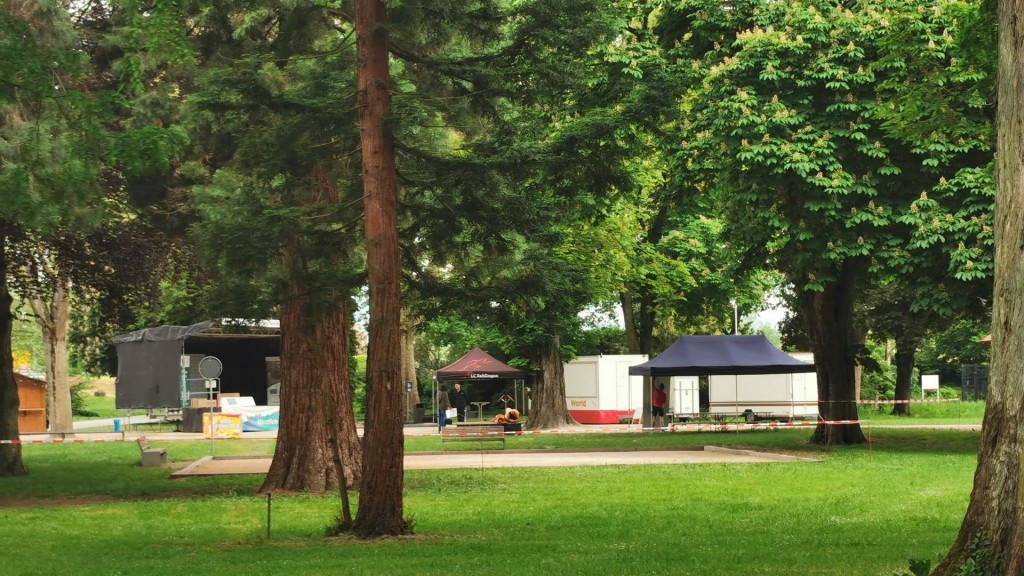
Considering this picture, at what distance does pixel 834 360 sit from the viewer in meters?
31.4

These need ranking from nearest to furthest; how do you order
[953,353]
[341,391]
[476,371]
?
[341,391] → [476,371] → [953,353]

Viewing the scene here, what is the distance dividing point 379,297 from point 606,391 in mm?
32949

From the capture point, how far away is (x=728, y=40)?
93.7 feet

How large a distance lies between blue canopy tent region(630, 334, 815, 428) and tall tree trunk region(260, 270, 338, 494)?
16.6m

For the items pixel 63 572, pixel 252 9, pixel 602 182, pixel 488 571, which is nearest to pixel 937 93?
pixel 602 182

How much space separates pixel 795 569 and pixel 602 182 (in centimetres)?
727

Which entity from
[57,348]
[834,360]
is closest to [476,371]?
[57,348]

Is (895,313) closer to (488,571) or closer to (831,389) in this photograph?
(831,389)

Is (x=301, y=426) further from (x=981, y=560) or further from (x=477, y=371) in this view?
(x=477, y=371)

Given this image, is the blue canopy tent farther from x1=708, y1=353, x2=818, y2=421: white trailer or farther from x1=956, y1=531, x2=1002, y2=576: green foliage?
x1=956, y1=531, x2=1002, y2=576: green foliage

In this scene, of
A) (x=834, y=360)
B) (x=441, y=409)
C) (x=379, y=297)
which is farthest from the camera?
(x=441, y=409)

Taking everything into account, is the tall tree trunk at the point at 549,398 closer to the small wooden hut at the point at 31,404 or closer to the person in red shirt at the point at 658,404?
the person in red shirt at the point at 658,404

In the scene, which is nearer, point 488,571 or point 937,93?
point 488,571

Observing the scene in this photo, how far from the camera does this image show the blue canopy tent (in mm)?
35750
